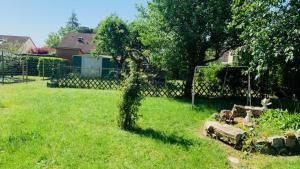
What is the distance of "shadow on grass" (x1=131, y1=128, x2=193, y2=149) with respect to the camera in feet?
25.8

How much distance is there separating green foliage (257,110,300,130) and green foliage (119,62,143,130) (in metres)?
3.32

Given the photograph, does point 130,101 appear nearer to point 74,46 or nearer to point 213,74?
point 213,74

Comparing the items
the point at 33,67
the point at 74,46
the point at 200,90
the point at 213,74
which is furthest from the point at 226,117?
the point at 74,46

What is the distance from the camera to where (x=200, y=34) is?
14828mm

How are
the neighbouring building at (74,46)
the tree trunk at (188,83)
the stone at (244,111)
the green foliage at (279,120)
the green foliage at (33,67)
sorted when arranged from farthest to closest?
the neighbouring building at (74,46)
the green foliage at (33,67)
the tree trunk at (188,83)
the stone at (244,111)
the green foliage at (279,120)

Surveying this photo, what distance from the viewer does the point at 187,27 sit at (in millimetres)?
14523

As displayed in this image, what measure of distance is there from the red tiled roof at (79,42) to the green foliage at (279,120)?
35092mm

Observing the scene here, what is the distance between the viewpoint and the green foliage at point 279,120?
8.59 meters

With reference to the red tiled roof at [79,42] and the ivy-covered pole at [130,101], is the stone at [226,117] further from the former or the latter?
the red tiled roof at [79,42]

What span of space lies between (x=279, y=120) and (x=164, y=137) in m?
3.13

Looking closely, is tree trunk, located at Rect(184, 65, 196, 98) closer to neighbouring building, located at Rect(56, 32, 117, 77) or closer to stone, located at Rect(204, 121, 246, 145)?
stone, located at Rect(204, 121, 246, 145)

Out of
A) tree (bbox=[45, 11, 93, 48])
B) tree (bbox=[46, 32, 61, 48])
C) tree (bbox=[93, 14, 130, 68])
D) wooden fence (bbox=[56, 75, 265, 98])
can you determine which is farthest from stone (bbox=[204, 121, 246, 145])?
tree (bbox=[46, 32, 61, 48])

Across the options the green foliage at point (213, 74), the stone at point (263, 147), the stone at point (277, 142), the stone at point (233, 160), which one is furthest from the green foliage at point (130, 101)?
the green foliage at point (213, 74)

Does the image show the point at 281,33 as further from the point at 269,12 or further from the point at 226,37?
the point at 226,37
